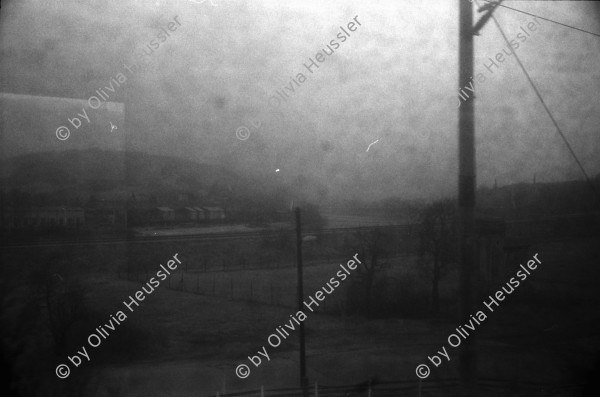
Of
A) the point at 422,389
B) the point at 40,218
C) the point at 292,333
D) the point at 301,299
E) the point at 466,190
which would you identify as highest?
the point at 466,190

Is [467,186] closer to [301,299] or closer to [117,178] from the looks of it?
[301,299]

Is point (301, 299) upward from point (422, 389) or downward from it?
upward

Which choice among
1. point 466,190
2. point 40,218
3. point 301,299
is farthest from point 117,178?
point 466,190

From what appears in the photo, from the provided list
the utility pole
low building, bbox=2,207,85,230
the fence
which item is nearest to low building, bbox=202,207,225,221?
the utility pole

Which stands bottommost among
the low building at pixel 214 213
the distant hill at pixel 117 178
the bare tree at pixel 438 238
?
the bare tree at pixel 438 238

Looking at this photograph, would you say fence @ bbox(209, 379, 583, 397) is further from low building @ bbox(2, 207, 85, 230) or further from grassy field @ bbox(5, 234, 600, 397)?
low building @ bbox(2, 207, 85, 230)

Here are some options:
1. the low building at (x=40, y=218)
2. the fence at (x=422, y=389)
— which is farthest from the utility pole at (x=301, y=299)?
the low building at (x=40, y=218)

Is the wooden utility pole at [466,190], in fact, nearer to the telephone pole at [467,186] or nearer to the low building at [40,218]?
the telephone pole at [467,186]
